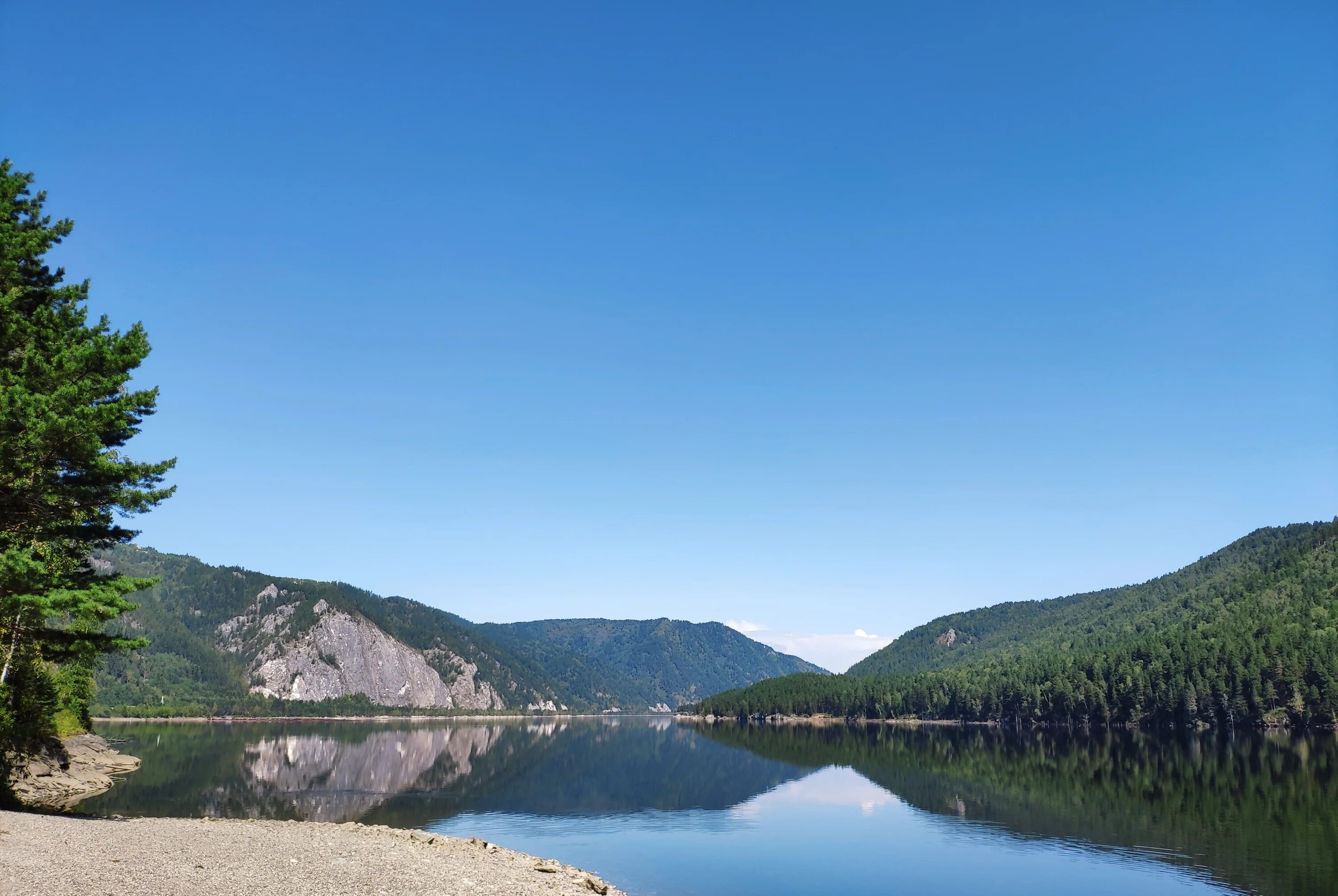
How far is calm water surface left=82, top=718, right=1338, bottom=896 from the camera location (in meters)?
53.4

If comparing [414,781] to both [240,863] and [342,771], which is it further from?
[240,863]

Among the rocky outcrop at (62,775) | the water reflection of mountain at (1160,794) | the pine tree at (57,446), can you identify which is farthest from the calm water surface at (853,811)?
the pine tree at (57,446)

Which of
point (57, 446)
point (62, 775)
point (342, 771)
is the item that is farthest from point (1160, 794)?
point (342, 771)

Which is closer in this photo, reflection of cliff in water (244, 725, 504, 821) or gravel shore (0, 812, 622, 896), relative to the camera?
gravel shore (0, 812, 622, 896)

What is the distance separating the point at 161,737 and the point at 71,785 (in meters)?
141

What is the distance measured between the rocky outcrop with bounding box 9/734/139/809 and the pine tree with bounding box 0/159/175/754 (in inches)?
702

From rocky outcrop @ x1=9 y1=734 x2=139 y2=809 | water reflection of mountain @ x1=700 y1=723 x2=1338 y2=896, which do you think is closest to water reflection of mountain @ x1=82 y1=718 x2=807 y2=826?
rocky outcrop @ x1=9 y1=734 x2=139 y2=809

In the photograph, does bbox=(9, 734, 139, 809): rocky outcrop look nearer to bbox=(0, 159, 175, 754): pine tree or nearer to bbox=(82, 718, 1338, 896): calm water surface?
bbox=(82, 718, 1338, 896): calm water surface

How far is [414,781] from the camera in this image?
10856cm

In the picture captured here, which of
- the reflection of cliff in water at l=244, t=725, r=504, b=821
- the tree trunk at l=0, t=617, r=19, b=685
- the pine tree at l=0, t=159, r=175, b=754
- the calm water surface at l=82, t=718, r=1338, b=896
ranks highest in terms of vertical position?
the pine tree at l=0, t=159, r=175, b=754

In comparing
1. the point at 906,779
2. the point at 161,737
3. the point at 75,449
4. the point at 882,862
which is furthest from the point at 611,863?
the point at 161,737

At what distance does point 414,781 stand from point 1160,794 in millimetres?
86930

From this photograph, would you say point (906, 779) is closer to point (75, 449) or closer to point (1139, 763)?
point (1139, 763)

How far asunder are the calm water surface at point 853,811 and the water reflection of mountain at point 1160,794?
344mm
